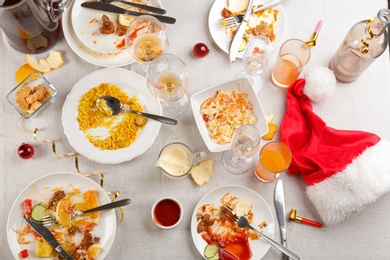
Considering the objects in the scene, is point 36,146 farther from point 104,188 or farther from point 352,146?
point 352,146

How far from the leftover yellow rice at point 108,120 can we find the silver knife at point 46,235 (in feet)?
1.01

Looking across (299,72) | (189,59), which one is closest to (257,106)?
(299,72)

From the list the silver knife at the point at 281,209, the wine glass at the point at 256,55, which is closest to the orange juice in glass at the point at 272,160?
the silver knife at the point at 281,209

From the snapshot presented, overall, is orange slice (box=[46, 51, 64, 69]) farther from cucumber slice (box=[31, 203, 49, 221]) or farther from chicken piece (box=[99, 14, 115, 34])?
cucumber slice (box=[31, 203, 49, 221])

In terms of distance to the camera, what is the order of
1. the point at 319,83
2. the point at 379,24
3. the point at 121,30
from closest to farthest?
1. the point at 379,24
2. the point at 319,83
3. the point at 121,30

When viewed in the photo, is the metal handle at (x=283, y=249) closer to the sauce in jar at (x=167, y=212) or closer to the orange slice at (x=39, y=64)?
→ the sauce in jar at (x=167, y=212)

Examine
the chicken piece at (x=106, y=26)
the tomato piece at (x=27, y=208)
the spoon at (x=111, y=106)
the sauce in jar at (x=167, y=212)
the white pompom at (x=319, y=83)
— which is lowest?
the tomato piece at (x=27, y=208)

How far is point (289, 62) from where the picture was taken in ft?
4.68

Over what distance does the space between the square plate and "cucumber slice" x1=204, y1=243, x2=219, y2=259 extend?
30cm

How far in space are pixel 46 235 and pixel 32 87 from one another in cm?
51

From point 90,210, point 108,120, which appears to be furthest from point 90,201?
point 108,120

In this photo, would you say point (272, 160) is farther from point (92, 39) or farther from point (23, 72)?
point (23, 72)

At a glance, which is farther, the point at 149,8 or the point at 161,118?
the point at 149,8

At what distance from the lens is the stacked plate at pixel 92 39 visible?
56.8 inches
